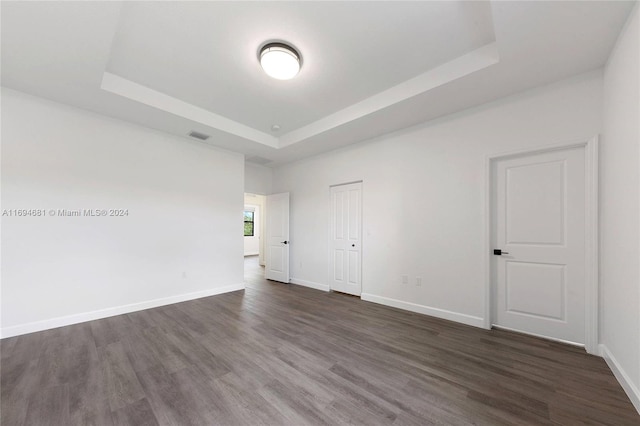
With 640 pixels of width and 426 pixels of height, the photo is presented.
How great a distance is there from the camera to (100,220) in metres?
3.46

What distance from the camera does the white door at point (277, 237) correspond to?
575 cm

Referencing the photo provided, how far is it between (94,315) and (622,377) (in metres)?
5.77

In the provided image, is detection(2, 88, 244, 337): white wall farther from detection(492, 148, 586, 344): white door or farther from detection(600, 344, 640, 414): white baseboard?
detection(600, 344, 640, 414): white baseboard

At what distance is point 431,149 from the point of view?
3.59 meters

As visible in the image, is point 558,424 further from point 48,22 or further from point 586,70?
point 48,22

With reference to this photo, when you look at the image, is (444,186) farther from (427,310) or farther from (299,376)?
(299,376)

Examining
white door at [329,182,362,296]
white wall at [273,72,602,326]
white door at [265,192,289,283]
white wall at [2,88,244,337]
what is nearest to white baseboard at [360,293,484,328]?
white wall at [273,72,602,326]

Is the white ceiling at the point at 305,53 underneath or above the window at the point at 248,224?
above

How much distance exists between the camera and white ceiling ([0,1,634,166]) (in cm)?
195

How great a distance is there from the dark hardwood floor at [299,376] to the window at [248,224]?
27.5 feet

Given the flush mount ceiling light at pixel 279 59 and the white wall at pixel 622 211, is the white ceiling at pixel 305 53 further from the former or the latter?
the white wall at pixel 622 211

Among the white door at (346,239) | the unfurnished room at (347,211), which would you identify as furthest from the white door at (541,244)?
the white door at (346,239)

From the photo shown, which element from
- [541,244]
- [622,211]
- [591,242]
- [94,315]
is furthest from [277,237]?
[622,211]

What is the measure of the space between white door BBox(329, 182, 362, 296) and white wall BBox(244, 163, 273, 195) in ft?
6.96
